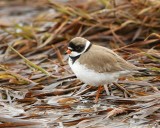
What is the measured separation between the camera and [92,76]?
6.08 meters

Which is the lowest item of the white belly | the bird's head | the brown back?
the white belly

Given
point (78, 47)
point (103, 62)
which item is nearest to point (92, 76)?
point (103, 62)

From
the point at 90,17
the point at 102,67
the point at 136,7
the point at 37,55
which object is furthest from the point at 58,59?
the point at 102,67

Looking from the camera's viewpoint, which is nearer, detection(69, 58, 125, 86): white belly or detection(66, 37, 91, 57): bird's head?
detection(69, 58, 125, 86): white belly

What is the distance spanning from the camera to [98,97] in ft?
20.9

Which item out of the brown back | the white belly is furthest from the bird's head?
the white belly

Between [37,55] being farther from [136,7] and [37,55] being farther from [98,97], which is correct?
[98,97]

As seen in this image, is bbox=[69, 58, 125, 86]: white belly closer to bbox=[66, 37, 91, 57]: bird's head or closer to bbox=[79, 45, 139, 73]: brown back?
bbox=[79, 45, 139, 73]: brown back

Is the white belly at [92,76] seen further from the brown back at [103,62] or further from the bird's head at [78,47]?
the bird's head at [78,47]

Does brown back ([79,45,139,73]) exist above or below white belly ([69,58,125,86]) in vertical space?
above

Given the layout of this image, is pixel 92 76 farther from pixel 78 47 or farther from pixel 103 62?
pixel 78 47

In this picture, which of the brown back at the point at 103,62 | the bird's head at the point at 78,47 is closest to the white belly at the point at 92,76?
the brown back at the point at 103,62

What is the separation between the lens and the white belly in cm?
607

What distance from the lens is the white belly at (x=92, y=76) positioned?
6070 mm
